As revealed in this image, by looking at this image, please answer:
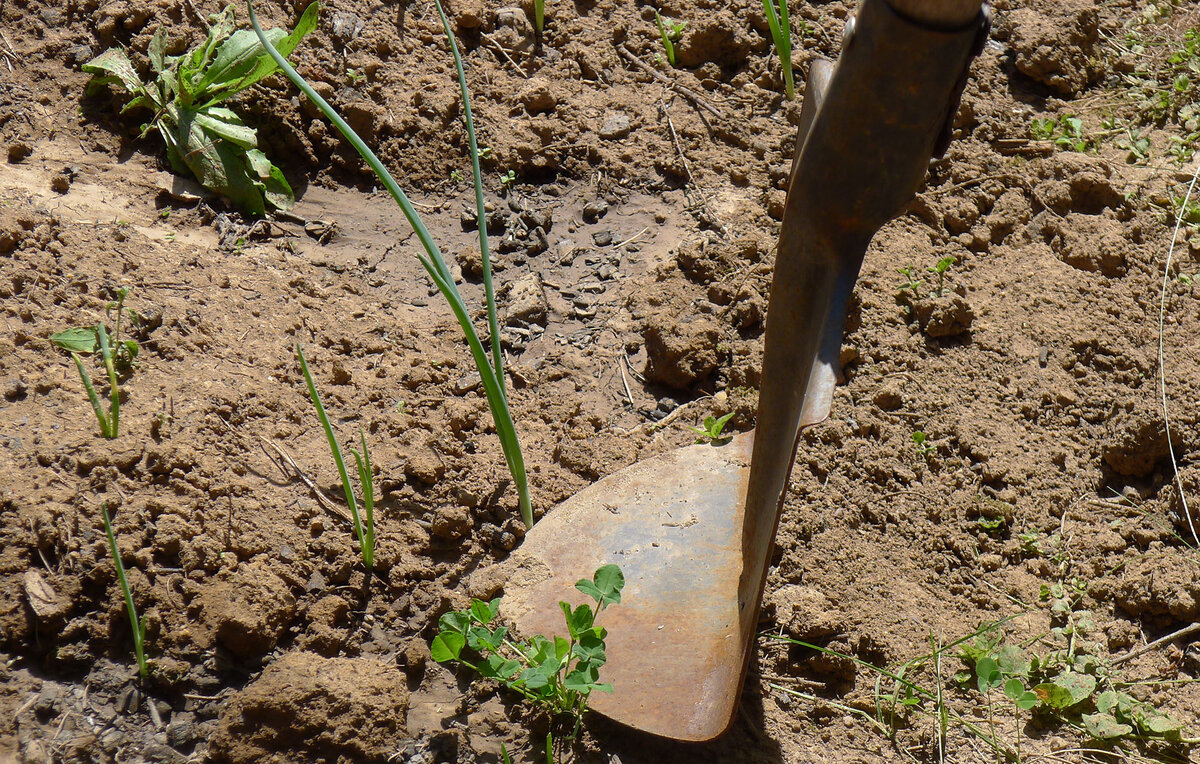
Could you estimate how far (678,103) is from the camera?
2.50 meters

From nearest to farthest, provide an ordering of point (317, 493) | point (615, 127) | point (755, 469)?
point (755, 469)
point (317, 493)
point (615, 127)

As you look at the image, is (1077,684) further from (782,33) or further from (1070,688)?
(782,33)

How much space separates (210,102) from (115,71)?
246 millimetres

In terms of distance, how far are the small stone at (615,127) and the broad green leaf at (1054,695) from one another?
5.56 ft

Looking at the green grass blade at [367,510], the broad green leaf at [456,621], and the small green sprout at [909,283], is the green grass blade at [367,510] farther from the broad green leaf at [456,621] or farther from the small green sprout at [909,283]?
the small green sprout at [909,283]

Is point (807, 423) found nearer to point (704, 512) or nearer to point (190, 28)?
point (704, 512)

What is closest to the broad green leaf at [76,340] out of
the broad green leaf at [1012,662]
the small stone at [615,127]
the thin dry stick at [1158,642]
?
the small stone at [615,127]

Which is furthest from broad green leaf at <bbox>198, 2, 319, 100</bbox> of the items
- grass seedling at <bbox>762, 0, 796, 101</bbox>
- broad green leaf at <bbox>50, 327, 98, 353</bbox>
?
grass seedling at <bbox>762, 0, 796, 101</bbox>

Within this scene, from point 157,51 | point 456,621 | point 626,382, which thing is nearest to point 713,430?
point 626,382

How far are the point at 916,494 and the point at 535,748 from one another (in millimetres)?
933

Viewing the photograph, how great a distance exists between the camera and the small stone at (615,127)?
2.44 m

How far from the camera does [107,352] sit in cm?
164

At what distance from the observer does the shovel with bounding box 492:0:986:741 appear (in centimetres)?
93

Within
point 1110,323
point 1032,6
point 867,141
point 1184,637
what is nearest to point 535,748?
point 867,141
